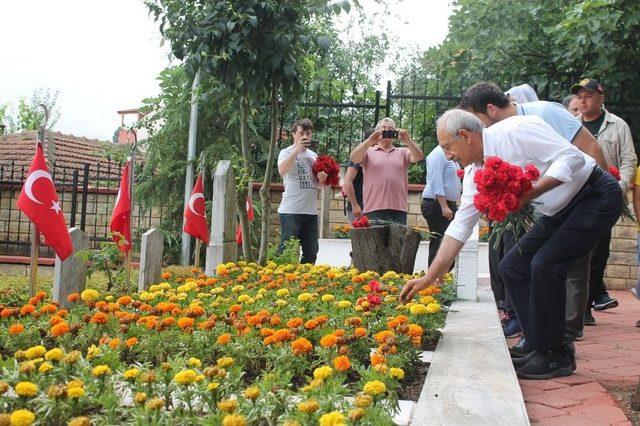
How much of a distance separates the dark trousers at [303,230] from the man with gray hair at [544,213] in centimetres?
333

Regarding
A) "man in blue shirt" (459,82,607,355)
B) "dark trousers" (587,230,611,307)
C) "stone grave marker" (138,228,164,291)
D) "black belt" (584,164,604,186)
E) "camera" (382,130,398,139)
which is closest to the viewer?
"black belt" (584,164,604,186)

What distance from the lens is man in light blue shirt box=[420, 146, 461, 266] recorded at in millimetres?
7258

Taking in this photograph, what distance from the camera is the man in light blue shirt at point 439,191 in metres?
7.26

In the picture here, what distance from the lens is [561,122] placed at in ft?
14.8

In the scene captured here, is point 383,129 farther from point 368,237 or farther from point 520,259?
point 520,259

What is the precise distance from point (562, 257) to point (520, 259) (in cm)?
29

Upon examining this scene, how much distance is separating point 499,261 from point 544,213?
158 centimetres

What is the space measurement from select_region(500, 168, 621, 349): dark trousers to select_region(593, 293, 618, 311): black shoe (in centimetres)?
291

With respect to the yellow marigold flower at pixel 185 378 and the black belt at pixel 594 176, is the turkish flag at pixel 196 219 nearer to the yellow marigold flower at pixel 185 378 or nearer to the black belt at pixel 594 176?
the black belt at pixel 594 176

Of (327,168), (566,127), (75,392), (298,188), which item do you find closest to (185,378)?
(75,392)

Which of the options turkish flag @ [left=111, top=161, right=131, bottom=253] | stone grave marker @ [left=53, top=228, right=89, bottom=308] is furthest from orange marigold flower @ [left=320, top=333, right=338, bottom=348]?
turkish flag @ [left=111, top=161, right=131, bottom=253]

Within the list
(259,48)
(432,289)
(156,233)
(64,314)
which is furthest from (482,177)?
(259,48)

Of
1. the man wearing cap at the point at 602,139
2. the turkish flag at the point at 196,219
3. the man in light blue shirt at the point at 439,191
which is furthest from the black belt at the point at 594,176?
the turkish flag at the point at 196,219

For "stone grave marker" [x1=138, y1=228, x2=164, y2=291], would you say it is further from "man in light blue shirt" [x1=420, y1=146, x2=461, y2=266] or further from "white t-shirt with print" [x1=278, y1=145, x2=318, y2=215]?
"man in light blue shirt" [x1=420, y1=146, x2=461, y2=266]
